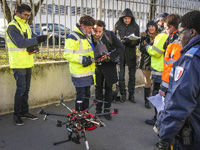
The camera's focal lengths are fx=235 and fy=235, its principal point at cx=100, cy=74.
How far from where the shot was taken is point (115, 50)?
14.9 ft

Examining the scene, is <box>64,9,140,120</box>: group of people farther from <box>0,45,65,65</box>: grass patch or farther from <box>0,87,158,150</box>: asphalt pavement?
<box>0,45,65,65</box>: grass patch

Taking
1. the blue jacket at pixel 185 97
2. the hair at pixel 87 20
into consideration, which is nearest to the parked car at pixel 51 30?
the hair at pixel 87 20

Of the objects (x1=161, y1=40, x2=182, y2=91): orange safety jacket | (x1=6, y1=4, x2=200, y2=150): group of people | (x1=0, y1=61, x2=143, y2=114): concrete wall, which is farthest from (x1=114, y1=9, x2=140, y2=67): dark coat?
(x1=161, y1=40, x2=182, y2=91): orange safety jacket

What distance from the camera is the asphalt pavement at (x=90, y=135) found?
141 inches

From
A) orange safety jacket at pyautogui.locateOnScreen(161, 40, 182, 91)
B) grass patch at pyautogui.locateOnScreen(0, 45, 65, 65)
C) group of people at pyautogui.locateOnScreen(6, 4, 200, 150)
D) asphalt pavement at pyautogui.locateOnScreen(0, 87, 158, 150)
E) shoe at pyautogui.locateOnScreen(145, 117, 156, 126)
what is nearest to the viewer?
orange safety jacket at pyautogui.locateOnScreen(161, 40, 182, 91)

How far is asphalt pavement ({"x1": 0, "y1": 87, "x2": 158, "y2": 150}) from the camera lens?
11.8 feet

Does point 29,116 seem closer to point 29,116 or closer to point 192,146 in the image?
point 29,116

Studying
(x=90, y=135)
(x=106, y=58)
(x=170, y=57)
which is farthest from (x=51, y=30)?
(x=170, y=57)

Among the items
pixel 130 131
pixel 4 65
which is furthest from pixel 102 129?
pixel 4 65

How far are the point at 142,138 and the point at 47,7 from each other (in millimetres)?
3626

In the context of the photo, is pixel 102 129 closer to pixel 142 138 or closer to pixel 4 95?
pixel 142 138

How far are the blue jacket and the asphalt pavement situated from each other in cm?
202

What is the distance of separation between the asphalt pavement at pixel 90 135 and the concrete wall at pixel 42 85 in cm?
35

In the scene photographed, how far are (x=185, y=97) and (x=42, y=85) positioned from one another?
4147 millimetres
